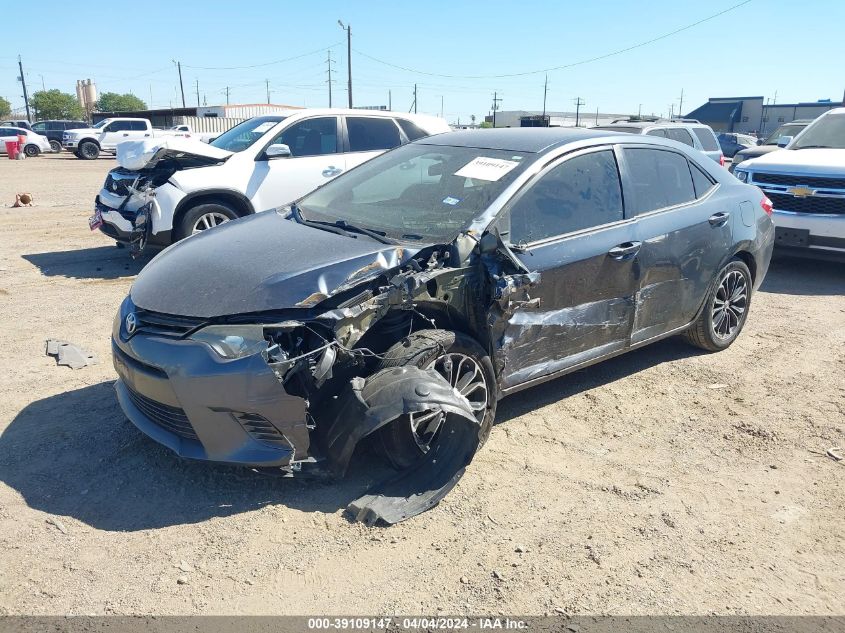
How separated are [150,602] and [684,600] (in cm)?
217

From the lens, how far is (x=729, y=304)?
18.5 feet

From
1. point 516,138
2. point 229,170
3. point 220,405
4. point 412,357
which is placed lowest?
point 220,405

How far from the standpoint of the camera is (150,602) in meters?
2.73

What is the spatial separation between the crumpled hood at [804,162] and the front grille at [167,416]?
7.95 m

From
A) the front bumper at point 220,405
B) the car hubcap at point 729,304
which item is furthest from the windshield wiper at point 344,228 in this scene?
the car hubcap at point 729,304

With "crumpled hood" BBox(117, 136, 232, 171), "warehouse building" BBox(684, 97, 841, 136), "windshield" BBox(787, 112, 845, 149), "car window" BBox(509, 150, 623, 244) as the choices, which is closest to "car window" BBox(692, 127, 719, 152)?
"windshield" BBox(787, 112, 845, 149)

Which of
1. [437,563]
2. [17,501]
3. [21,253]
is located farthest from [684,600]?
[21,253]

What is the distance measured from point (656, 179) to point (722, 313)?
A: 1.41 meters

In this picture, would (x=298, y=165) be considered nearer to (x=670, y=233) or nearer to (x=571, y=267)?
(x=670, y=233)

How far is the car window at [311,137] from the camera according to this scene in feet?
28.5

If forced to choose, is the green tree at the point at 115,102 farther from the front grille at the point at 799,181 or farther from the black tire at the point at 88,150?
the front grille at the point at 799,181

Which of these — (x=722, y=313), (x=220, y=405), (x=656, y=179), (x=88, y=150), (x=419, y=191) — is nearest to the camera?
(x=220, y=405)

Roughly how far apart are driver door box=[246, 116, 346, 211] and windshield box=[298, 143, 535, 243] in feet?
11.7

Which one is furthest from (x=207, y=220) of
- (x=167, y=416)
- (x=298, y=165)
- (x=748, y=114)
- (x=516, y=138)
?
(x=748, y=114)
